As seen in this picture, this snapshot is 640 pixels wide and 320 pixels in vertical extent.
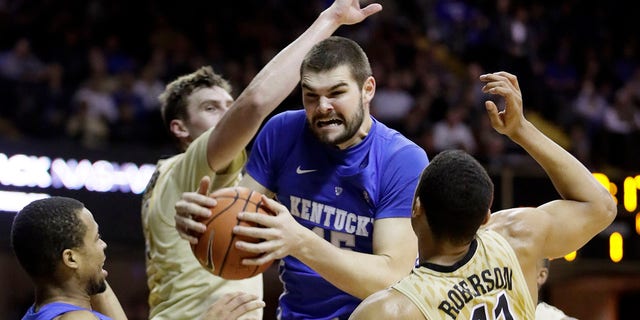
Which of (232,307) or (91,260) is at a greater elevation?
(91,260)

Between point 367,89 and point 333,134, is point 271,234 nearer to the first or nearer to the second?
point 333,134

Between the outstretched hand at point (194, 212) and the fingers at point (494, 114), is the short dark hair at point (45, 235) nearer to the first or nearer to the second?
the outstretched hand at point (194, 212)

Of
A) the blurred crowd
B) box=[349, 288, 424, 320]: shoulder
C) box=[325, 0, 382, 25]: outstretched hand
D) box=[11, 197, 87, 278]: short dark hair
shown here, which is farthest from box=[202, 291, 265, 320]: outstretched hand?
the blurred crowd

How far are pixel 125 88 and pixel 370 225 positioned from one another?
24.7ft

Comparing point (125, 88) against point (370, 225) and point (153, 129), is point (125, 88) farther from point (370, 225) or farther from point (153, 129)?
point (370, 225)

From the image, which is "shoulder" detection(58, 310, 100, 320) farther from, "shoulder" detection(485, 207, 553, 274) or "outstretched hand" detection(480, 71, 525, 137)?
"outstretched hand" detection(480, 71, 525, 137)

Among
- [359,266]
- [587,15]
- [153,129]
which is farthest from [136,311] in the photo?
[359,266]

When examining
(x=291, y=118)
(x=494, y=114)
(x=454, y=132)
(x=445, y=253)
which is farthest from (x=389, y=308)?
(x=454, y=132)

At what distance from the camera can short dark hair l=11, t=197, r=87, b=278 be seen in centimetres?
390

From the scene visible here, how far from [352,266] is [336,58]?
3.23 feet

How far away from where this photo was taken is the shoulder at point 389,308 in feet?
10.9

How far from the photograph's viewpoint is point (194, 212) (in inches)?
145

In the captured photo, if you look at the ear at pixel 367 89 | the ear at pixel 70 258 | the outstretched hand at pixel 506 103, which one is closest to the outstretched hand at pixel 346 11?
the ear at pixel 367 89

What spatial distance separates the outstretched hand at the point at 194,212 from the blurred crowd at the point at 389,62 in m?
6.86
